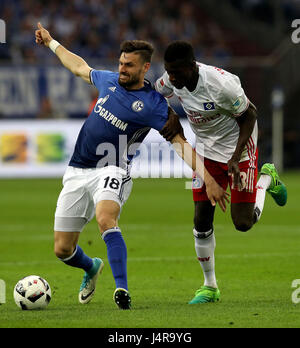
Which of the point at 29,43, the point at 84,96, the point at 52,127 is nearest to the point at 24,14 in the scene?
the point at 29,43

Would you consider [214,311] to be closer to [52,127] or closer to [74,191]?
[74,191]

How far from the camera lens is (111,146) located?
744 centimetres

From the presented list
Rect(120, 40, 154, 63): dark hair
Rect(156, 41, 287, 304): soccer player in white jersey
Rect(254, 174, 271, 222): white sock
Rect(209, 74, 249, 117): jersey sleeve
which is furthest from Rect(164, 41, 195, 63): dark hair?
Rect(254, 174, 271, 222): white sock

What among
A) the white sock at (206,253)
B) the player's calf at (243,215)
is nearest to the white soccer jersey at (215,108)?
the player's calf at (243,215)

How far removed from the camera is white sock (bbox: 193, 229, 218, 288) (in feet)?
26.1

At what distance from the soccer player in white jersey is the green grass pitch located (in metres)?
0.62

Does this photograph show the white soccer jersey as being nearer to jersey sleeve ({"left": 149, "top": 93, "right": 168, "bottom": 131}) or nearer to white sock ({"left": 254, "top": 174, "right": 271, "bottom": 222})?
jersey sleeve ({"left": 149, "top": 93, "right": 168, "bottom": 131})

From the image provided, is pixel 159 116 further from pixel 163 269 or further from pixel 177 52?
pixel 163 269

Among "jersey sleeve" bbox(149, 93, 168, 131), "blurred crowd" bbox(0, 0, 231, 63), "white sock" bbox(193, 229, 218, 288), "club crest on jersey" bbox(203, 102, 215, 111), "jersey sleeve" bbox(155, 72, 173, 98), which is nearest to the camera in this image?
"jersey sleeve" bbox(149, 93, 168, 131)

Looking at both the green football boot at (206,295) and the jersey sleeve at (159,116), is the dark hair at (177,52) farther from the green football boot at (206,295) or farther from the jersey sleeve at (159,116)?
the green football boot at (206,295)

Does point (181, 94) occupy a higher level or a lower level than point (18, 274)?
higher

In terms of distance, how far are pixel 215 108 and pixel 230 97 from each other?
0.59 ft

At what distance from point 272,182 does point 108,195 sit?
2492 mm

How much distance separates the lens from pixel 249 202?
818cm
